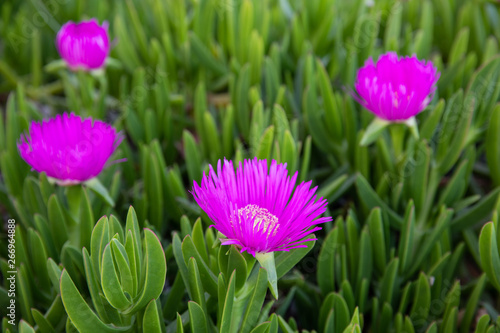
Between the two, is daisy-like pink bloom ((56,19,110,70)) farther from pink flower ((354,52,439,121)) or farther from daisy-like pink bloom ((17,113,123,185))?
pink flower ((354,52,439,121))

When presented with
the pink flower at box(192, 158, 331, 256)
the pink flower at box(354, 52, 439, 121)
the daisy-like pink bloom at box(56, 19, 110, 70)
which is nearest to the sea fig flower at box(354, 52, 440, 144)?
the pink flower at box(354, 52, 439, 121)

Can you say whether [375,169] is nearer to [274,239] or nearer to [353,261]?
[353,261]

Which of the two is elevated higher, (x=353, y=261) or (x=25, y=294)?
(x=25, y=294)

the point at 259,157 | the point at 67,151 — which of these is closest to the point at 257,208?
the point at 259,157

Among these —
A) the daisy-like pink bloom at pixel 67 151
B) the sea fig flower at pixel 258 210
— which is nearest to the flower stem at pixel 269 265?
the sea fig flower at pixel 258 210

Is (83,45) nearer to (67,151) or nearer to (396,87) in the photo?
(67,151)

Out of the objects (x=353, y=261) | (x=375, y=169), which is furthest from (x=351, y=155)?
(x=353, y=261)

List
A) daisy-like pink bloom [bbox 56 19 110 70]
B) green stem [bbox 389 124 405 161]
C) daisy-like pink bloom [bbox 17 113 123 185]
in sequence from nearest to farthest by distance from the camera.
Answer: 1. daisy-like pink bloom [bbox 17 113 123 185]
2. green stem [bbox 389 124 405 161]
3. daisy-like pink bloom [bbox 56 19 110 70]
